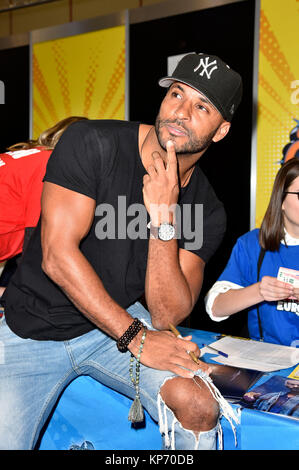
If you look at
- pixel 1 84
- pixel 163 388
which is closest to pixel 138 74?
pixel 1 84

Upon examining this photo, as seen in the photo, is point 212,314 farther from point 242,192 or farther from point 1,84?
point 1,84

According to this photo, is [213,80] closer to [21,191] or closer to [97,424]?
[21,191]

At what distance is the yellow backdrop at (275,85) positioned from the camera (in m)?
3.06

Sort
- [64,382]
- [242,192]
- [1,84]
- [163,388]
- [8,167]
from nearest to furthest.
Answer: [163,388] < [64,382] < [8,167] < [242,192] < [1,84]

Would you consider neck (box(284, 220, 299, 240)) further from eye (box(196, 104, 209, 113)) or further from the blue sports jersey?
eye (box(196, 104, 209, 113))

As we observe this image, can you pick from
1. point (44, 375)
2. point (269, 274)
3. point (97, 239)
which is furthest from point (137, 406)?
point (269, 274)

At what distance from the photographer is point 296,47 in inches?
120

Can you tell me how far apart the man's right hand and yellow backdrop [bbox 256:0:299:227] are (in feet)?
7.17

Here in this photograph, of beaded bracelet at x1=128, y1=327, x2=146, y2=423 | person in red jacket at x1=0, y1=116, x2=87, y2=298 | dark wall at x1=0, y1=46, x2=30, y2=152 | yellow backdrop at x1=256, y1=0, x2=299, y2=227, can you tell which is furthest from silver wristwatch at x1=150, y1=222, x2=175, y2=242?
dark wall at x1=0, y1=46, x2=30, y2=152

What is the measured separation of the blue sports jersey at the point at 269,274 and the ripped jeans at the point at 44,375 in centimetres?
84

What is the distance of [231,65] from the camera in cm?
331

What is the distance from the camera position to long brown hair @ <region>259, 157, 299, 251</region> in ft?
6.46

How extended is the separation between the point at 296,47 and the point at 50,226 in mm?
2456

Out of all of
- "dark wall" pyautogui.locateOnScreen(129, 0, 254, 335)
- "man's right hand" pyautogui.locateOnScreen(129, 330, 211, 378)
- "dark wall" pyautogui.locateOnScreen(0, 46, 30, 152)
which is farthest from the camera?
"dark wall" pyautogui.locateOnScreen(0, 46, 30, 152)
